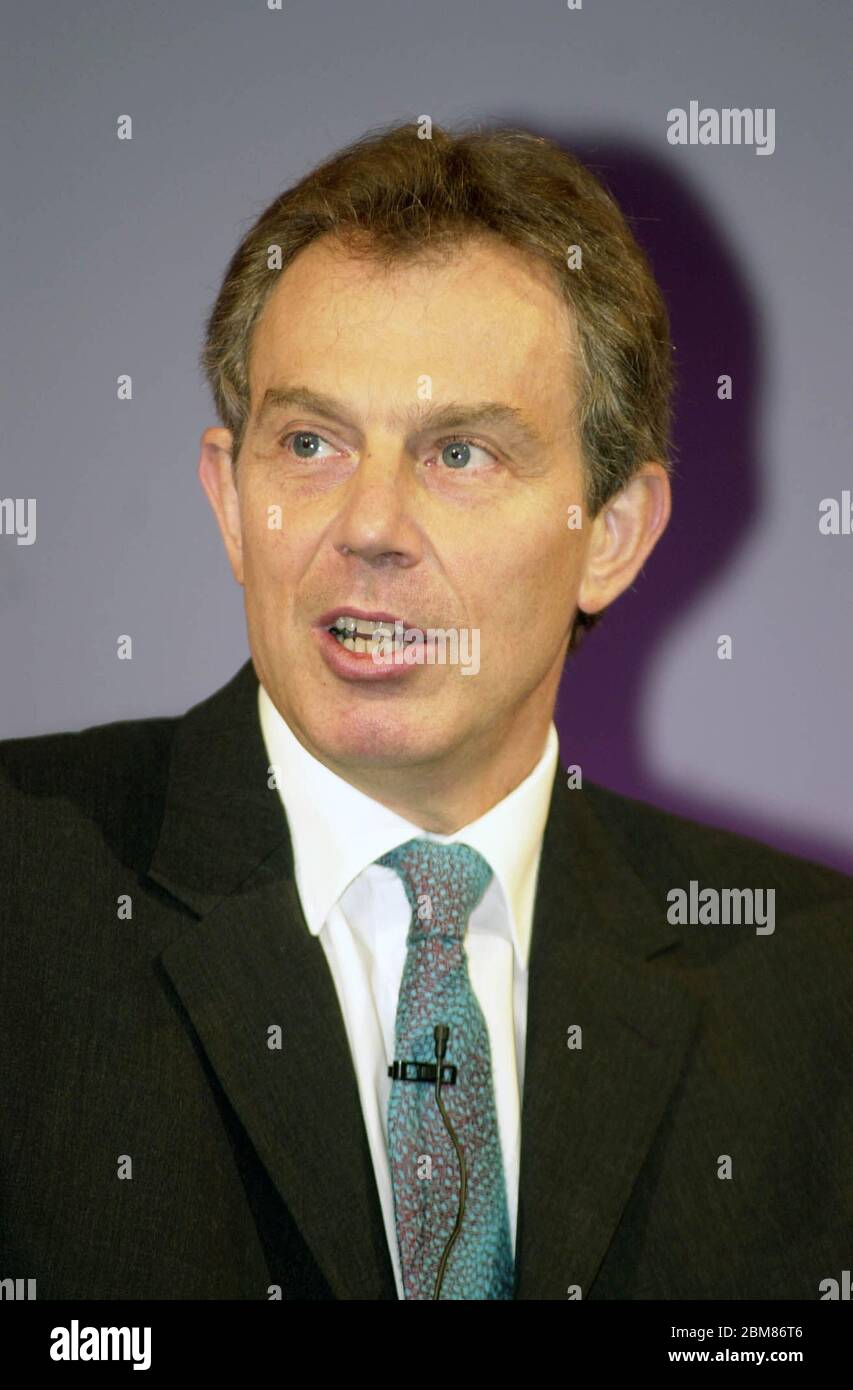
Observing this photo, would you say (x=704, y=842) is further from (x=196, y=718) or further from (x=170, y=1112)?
(x=170, y=1112)

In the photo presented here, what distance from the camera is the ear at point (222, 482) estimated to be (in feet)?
8.19

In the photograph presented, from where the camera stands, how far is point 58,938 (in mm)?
2145

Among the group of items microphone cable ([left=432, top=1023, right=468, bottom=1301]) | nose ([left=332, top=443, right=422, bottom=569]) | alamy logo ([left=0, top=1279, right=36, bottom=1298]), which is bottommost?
alamy logo ([left=0, top=1279, right=36, bottom=1298])

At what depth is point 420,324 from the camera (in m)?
2.24

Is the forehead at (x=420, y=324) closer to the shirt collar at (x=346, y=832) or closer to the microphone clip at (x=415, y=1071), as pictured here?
the shirt collar at (x=346, y=832)

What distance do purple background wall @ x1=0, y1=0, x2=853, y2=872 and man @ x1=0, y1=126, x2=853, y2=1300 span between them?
0.18m

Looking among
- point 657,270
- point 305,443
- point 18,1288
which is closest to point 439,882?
point 305,443

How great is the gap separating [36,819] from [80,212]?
95 centimetres

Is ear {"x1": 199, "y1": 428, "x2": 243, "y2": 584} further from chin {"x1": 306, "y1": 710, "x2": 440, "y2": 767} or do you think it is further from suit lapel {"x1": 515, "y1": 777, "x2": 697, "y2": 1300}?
suit lapel {"x1": 515, "y1": 777, "x2": 697, "y2": 1300}

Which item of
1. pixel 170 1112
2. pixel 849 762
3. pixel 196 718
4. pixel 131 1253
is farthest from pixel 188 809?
pixel 849 762

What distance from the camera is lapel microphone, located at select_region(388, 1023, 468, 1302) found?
212 cm

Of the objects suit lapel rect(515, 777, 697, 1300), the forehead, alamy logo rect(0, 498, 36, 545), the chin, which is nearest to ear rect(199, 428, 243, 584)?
the forehead

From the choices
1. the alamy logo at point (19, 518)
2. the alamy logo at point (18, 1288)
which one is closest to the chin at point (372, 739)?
the alamy logo at point (19, 518)

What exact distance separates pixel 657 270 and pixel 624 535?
53cm
